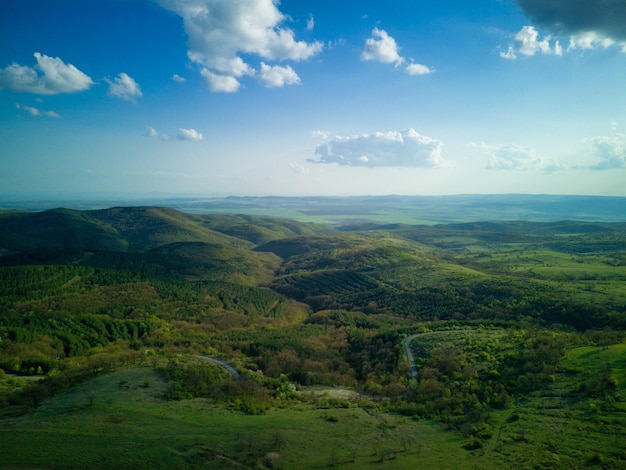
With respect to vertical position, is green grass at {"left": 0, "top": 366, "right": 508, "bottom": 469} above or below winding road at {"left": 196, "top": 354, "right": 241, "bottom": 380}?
above

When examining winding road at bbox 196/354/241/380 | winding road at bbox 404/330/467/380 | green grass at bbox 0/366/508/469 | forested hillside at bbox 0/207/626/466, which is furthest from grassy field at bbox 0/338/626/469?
winding road at bbox 404/330/467/380

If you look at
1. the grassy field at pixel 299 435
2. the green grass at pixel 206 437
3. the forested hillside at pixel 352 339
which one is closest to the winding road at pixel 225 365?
the forested hillside at pixel 352 339

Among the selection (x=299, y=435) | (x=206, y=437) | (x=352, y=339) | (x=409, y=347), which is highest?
(x=206, y=437)

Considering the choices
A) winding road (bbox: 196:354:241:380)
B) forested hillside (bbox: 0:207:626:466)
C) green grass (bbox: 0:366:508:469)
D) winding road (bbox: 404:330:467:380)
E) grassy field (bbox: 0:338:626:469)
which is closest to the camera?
green grass (bbox: 0:366:508:469)

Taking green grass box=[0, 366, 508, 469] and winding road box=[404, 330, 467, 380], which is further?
winding road box=[404, 330, 467, 380]

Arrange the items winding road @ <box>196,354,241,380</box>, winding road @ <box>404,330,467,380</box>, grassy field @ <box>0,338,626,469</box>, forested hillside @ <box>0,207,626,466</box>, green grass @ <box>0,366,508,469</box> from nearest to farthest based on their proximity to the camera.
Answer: green grass @ <box>0,366,508,469</box> < grassy field @ <box>0,338,626,469</box> < forested hillside @ <box>0,207,626,466</box> < winding road @ <box>196,354,241,380</box> < winding road @ <box>404,330,467,380</box>

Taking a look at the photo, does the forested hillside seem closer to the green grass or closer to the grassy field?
the grassy field

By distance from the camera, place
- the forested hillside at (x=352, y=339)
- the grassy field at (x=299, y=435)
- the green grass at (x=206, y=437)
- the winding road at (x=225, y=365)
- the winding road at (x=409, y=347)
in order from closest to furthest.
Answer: the green grass at (x=206, y=437), the grassy field at (x=299, y=435), the forested hillside at (x=352, y=339), the winding road at (x=225, y=365), the winding road at (x=409, y=347)

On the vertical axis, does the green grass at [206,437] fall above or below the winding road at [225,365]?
above

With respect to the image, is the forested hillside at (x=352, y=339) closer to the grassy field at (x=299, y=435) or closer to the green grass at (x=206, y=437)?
the grassy field at (x=299, y=435)

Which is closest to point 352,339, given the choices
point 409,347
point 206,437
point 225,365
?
point 409,347

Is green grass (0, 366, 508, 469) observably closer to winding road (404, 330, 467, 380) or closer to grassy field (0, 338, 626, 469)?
grassy field (0, 338, 626, 469)

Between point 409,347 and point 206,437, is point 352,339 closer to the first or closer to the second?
point 409,347

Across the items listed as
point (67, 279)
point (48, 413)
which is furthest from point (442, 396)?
point (67, 279)
